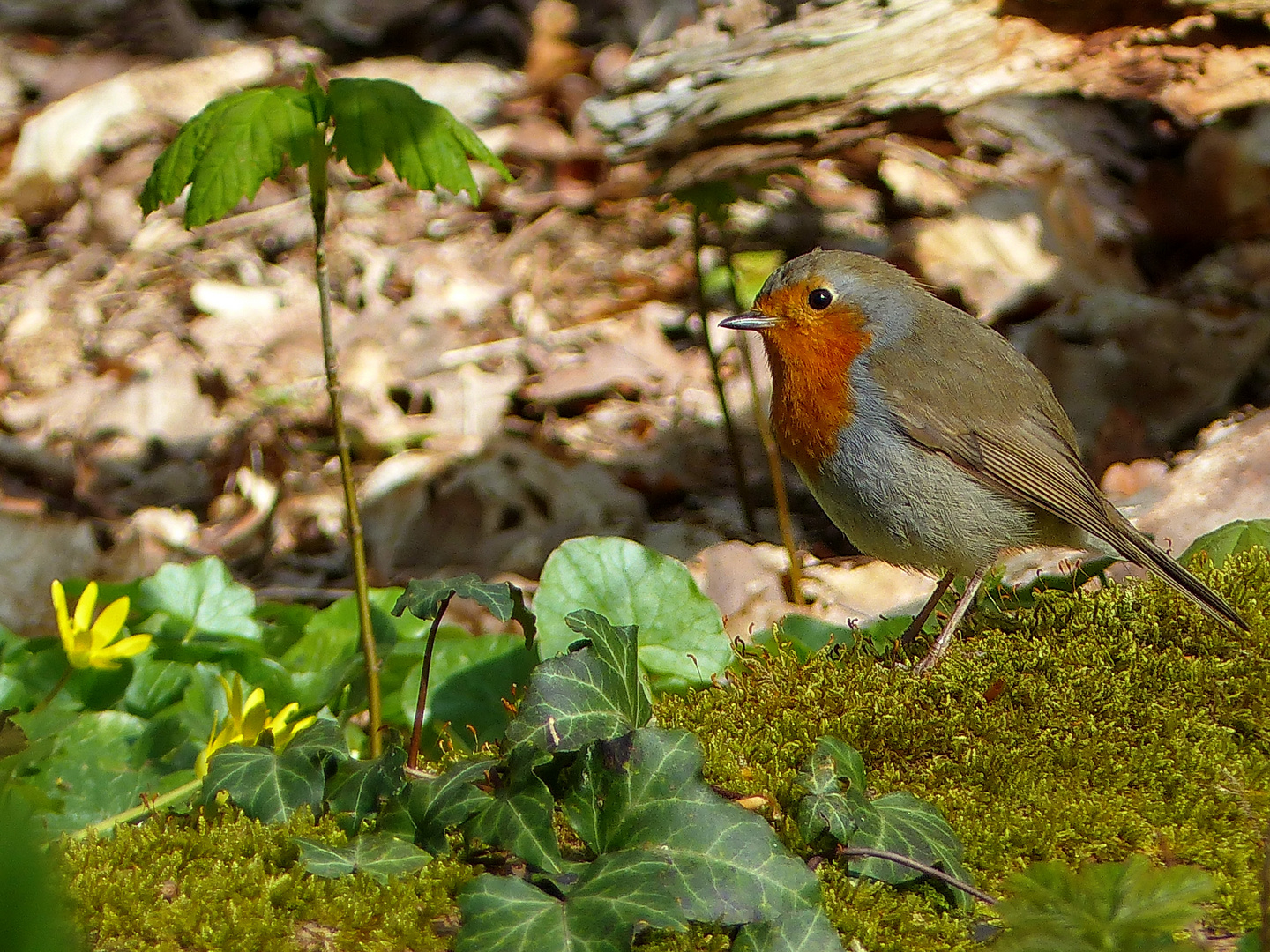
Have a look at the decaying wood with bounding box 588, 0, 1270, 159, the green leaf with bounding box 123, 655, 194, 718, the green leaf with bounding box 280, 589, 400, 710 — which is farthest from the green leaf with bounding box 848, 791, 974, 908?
the decaying wood with bounding box 588, 0, 1270, 159

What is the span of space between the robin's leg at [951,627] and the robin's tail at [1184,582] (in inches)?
16.6

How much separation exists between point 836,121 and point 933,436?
5.80 feet

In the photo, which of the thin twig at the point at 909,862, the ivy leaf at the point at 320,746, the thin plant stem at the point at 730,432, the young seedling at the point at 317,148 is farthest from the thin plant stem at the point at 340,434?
the thin plant stem at the point at 730,432

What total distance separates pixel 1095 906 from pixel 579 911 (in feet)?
2.63

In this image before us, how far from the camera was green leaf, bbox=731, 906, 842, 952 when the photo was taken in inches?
72.0

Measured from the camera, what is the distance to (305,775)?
2.29 meters

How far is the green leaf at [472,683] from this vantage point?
2924 millimetres

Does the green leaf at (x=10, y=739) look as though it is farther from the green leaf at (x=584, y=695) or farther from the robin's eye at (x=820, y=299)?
the robin's eye at (x=820, y=299)

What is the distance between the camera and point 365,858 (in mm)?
2066

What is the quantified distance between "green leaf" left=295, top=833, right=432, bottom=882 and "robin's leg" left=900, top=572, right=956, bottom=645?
144cm

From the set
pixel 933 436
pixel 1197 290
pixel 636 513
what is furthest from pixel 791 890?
pixel 1197 290

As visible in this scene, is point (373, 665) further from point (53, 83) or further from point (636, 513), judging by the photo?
point (53, 83)

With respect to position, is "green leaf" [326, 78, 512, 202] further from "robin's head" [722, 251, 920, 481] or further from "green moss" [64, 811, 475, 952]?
"green moss" [64, 811, 475, 952]

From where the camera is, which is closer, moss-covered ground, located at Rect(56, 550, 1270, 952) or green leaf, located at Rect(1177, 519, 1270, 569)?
moss-covered ground, located at Rect(56, 550, 1270, 952)
